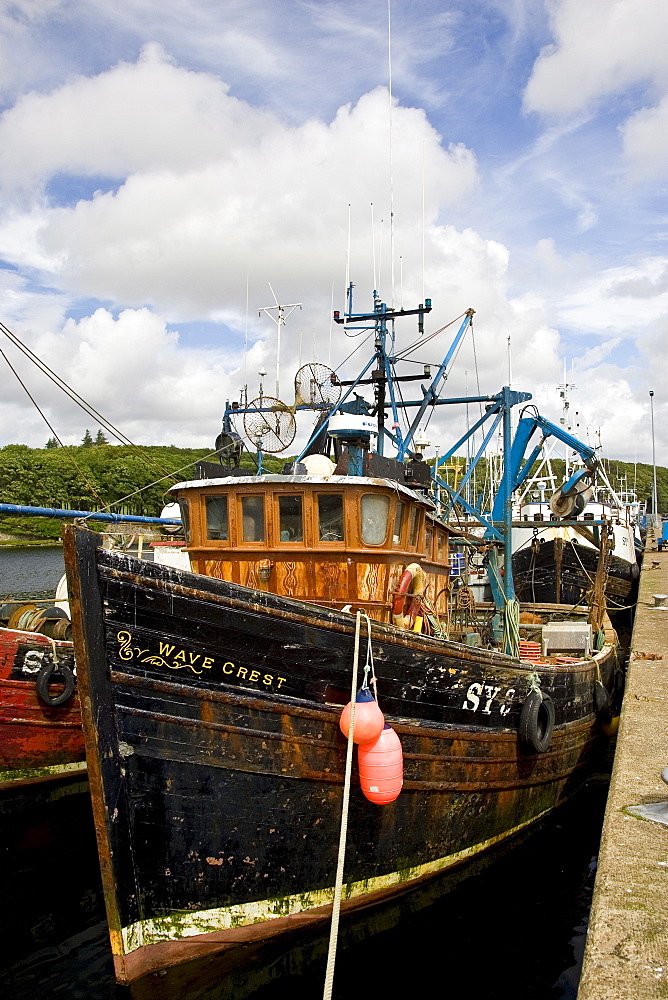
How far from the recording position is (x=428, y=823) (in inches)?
279

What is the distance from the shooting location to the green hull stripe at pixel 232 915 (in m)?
5.73

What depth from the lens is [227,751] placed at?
575 cm

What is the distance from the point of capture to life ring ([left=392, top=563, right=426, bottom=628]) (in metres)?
7.99

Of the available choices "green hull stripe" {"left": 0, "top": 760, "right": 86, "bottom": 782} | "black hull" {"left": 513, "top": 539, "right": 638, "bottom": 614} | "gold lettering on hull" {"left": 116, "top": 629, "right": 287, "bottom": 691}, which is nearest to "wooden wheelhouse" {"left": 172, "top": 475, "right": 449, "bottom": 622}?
"gold lettering on hull" {"left": 116, "top": 629, "right": 287, "bottom": 691}

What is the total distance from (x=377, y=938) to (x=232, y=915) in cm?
178

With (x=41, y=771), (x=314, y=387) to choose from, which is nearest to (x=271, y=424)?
(x=314, y=387)

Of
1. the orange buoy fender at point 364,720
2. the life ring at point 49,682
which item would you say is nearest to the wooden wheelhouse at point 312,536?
the orange buoy fender at point 364,720

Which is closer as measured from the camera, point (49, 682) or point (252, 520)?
point (252, 520)

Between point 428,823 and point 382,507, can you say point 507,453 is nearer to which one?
point 382,507

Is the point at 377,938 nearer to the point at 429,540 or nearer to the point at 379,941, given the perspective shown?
the point at 379,941

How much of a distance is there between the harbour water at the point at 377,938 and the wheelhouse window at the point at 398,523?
12.5 feet

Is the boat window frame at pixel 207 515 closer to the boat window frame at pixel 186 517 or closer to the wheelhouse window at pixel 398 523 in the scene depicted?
the boat window frame at pixel 186 517

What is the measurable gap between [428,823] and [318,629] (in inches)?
108

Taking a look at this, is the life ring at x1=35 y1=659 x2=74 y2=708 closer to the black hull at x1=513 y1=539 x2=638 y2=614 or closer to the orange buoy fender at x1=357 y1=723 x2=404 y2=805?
the orange buoy fender at x1=357 y1=723 x2=404 y2=805
